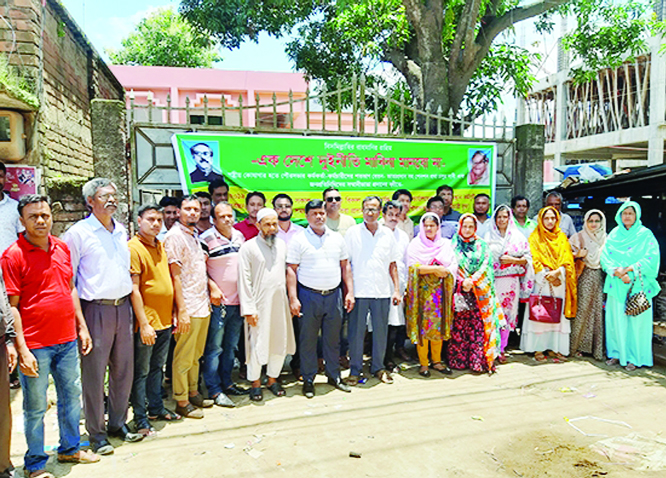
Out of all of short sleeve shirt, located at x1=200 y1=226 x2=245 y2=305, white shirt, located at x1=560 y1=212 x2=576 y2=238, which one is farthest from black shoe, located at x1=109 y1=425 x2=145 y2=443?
white shirt, located at x1=560 y1=212 x2=576 y2=238

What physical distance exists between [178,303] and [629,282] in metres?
4.19

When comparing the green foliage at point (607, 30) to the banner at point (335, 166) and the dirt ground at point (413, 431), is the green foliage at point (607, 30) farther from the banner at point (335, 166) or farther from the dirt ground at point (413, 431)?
the dirt ground at point (413, 431)

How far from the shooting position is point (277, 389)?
422cm

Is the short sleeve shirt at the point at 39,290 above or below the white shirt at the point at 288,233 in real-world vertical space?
below

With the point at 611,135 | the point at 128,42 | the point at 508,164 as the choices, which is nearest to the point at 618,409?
the point at 508,164

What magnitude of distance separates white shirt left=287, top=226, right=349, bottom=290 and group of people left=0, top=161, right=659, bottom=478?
0.04ft

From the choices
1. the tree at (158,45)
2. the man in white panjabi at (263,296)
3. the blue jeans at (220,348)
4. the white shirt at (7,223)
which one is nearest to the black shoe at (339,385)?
the man in white panjabi at (263,296)

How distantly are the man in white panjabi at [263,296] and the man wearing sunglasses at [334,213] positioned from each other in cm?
70

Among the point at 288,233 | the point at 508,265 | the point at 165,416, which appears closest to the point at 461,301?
the point at 508,265

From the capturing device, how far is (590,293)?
509 centimetres

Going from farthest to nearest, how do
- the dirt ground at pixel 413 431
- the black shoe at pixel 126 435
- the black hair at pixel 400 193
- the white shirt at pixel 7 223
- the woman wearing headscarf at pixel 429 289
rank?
the black hair at pixel 400 193
the woman wearing headscarf at pixel 429 289
the white shirt at pixel 7 223
the black shoe at pixel 126 435
the dirt ground at pixel 413 431

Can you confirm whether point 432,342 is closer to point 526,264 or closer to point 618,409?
point 526,264

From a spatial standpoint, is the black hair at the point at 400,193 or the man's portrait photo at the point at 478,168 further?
the man's portrait photo at the point at 478,168

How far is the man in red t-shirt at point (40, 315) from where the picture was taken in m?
2.74
